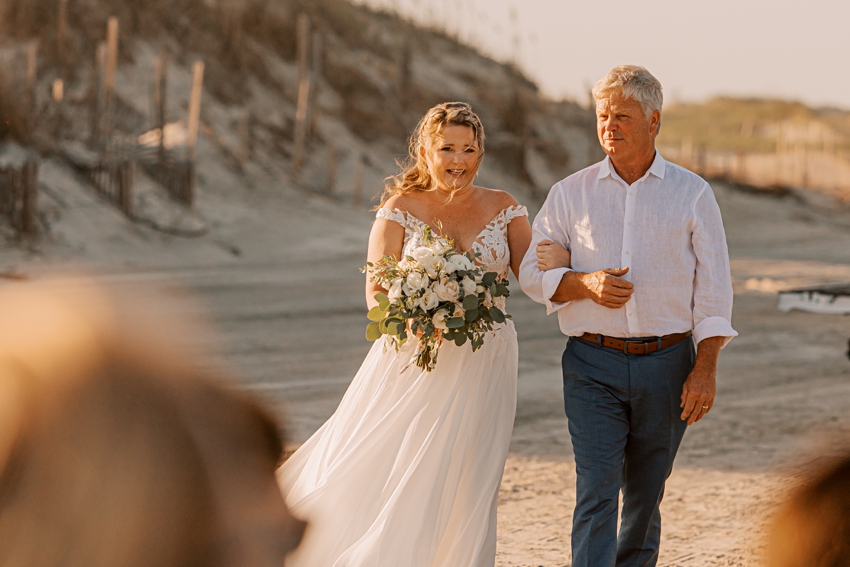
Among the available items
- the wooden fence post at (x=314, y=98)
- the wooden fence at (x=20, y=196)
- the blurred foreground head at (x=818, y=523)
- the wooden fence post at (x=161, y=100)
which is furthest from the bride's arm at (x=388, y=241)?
the wooden fence post at (x=314, y=98)

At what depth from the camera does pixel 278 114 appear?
29.3 metres

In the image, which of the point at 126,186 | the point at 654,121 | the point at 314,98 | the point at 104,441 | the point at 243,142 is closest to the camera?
the point at 104,441

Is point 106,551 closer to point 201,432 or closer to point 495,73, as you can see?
point 201,432

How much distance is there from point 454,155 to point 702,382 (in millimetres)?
1339

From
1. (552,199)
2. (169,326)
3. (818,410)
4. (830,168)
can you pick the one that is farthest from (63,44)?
(830,168)

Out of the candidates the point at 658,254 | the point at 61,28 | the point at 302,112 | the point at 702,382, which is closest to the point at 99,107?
the point at 61,28

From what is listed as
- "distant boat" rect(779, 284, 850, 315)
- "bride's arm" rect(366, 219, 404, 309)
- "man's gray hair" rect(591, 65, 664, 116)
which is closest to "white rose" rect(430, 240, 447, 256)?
"bride's arm" rect(366, 219, 404, 309)

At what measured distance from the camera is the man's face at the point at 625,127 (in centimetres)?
322

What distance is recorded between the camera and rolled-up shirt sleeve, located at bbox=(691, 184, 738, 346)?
3.23m

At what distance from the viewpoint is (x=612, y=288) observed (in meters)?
3.17

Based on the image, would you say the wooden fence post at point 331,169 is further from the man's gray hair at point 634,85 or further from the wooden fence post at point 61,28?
the man's gray hair at point 634,85

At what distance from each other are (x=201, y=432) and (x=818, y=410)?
24.6ft

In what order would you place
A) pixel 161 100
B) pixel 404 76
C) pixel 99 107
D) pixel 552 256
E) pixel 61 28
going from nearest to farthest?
pixel 552 256 < pixel 99 107 < pixel 161 100 < pixel 61 28 < pixel 404 76

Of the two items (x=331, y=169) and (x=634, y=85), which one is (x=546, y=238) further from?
(x=331, y=169)
